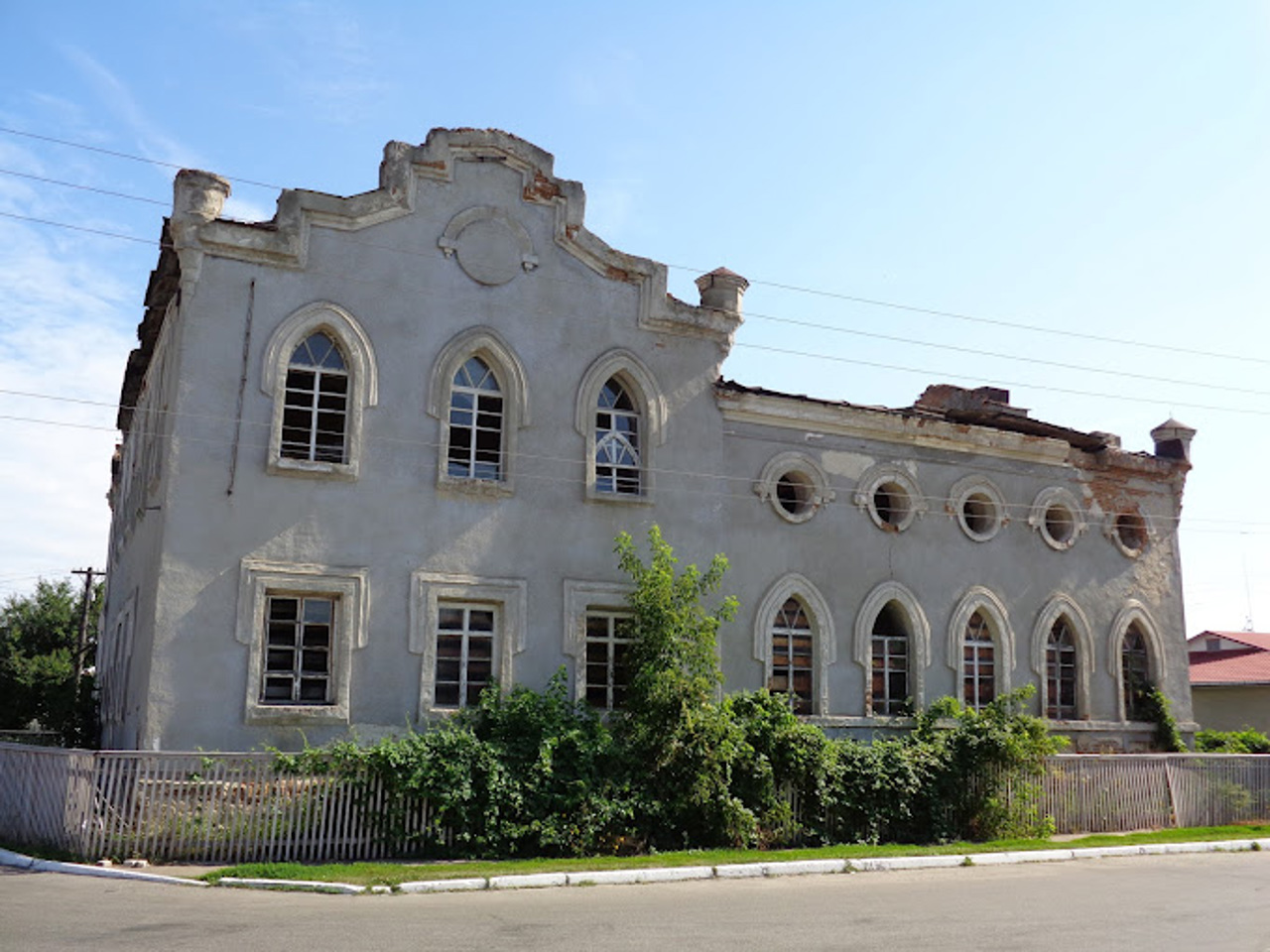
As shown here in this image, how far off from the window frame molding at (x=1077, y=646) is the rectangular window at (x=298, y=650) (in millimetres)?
12429

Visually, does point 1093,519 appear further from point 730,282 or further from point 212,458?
point 212,458

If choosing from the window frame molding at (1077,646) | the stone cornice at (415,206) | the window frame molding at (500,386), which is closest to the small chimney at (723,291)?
the stone cornice at (415,206)

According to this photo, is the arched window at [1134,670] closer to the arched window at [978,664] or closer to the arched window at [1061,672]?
the arched window at [1061,672]

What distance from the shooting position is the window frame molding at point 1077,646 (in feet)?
68.0

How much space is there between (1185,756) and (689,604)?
921 cm

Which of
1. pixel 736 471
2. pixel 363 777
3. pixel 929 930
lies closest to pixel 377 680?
pixel 363 777

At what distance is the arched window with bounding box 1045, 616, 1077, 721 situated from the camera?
68.5 ft

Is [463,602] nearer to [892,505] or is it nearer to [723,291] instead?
[723,291]

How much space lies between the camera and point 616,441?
1770cm

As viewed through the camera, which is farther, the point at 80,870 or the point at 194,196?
the point at 194,196

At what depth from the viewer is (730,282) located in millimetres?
18797

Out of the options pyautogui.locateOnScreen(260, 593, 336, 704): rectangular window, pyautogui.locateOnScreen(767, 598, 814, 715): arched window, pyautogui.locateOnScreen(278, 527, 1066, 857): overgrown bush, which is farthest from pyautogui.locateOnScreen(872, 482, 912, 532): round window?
pyautogui.locateOnScreen(260, 593, 336, 704): rectangular window

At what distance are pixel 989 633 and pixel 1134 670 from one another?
3701 millimetres

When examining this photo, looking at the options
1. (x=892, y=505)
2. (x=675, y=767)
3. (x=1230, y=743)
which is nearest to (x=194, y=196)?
(x=675, y=767)
